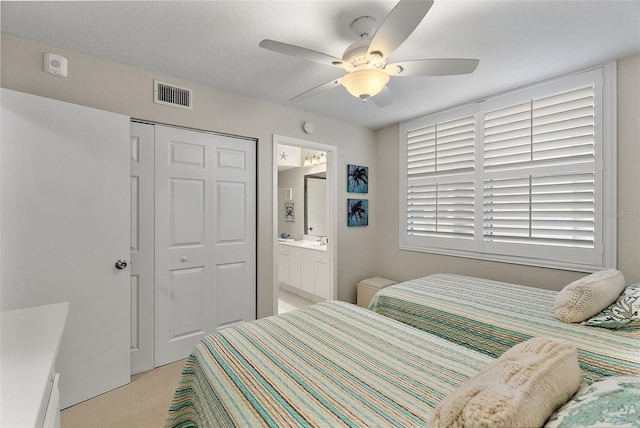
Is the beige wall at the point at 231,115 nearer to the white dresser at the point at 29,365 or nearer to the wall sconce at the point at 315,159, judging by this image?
the wall sconce at the point at 315,159

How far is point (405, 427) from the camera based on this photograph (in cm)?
86

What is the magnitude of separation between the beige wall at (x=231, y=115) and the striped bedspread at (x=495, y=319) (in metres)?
1.30

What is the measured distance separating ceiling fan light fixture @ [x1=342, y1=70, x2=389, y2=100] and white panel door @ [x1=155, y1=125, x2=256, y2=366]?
1569 mm

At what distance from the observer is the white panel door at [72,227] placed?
1.77 metres

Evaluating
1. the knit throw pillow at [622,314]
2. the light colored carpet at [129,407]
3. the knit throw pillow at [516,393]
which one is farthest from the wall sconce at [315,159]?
the knit throw pillow at [516,393]

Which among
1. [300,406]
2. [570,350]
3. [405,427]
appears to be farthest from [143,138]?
[570,350]

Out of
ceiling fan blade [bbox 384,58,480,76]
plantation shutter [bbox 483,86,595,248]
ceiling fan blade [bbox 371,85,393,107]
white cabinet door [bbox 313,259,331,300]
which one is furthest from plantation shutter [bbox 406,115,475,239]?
ceiling fan blade [bbox 384,58,480,76]

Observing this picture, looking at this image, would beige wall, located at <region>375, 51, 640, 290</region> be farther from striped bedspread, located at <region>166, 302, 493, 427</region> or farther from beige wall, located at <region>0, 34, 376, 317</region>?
striped bedspread, located at <region>166, 302, 493, 427</region>

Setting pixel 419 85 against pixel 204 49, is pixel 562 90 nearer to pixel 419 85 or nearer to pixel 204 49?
pixel 419 85

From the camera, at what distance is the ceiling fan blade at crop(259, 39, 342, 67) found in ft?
5.12

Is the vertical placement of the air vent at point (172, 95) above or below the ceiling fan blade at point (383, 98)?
above

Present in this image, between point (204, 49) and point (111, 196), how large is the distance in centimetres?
127

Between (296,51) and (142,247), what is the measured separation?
198 centimetres

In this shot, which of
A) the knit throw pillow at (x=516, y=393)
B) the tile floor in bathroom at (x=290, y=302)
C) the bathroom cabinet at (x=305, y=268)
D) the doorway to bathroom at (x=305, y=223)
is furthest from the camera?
the tile floor in bathroom at (x=290, y=302)
